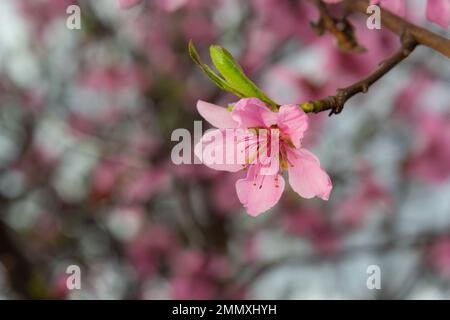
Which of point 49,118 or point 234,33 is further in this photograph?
point 49,118

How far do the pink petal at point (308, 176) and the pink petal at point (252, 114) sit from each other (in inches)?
2.8

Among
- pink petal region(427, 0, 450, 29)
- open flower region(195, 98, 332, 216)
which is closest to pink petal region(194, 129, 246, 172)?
open flower region(195, 98, 332, 216)

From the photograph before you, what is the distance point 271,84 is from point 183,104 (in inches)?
15.0

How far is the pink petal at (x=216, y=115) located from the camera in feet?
2.29

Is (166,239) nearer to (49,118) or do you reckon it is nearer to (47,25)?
(49,118)

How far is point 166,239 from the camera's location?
9.19 ft

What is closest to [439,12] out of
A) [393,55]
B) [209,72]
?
[393,55]

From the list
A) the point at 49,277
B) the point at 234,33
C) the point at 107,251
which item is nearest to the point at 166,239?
the point at 107,251

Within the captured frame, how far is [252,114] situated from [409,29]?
0.25 m

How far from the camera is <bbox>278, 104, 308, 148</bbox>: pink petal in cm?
63

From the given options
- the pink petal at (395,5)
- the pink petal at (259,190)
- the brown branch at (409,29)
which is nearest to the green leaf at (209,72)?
the pink petal at (259,190)

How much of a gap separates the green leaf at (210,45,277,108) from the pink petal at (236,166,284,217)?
0.12m
